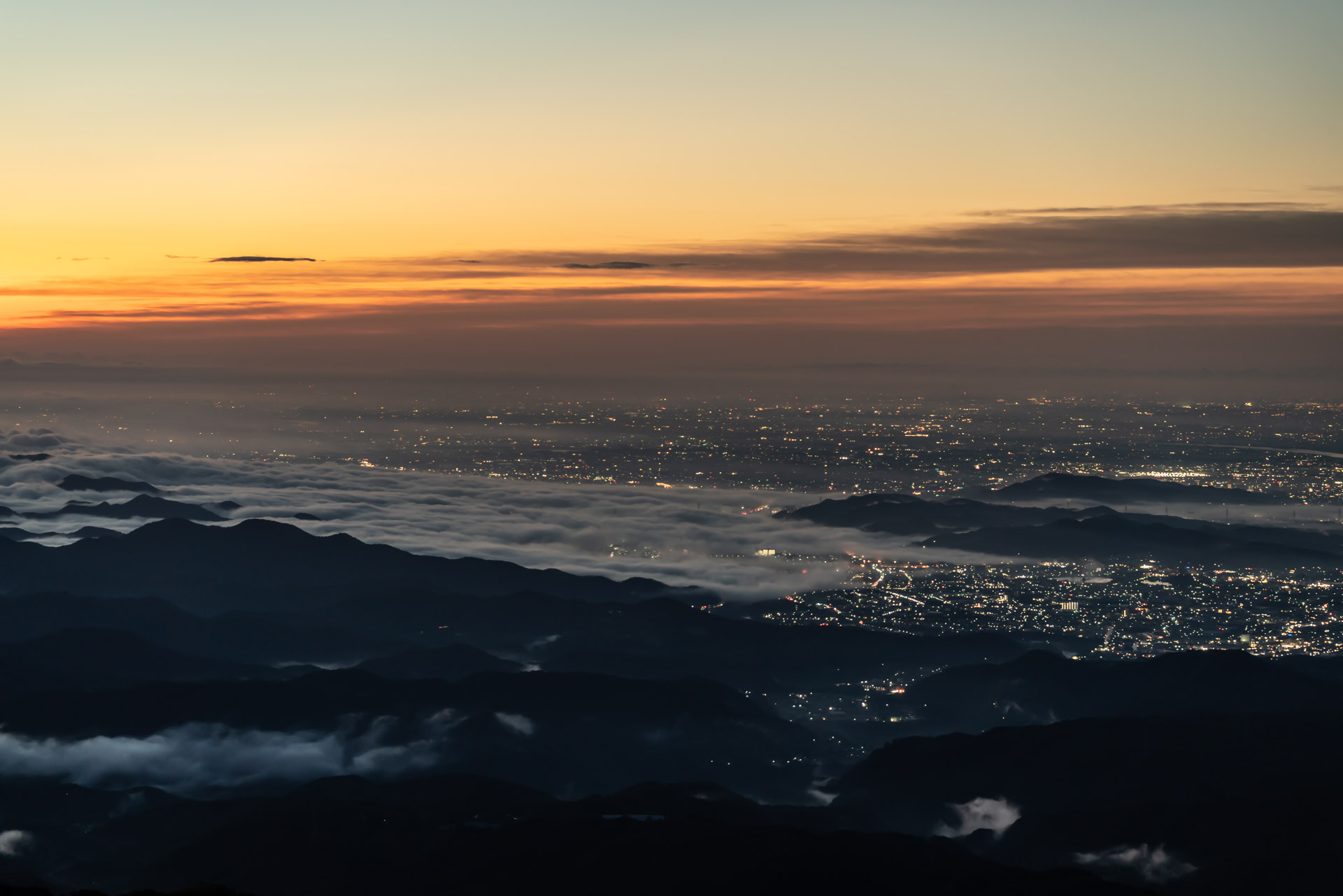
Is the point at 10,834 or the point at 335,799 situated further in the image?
the point at 335,799

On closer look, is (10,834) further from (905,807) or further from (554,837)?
(905,807)

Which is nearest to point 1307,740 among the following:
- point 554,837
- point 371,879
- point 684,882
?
point 684,882

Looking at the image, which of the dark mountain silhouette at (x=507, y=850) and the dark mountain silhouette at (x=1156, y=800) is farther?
the dark mountain silhouette at (x=1156, y=800)

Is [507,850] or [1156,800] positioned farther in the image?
[1156,800]

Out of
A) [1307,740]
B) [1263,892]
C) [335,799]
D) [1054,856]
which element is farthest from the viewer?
[1307,740]

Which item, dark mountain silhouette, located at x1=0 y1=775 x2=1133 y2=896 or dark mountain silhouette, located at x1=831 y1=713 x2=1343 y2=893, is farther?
dark mountain silhouette, located at x1=831 y1=713 x2=1343 y2=893

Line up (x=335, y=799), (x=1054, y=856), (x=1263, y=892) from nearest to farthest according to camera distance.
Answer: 1. (x=1263, y=892)
2. (x=1054, y=856)
3. (x=335, y=799)

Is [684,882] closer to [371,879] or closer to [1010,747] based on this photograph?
[371,879]

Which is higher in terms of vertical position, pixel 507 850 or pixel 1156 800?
pixel 1156 800

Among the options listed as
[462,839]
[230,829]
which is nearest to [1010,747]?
[462,839]
